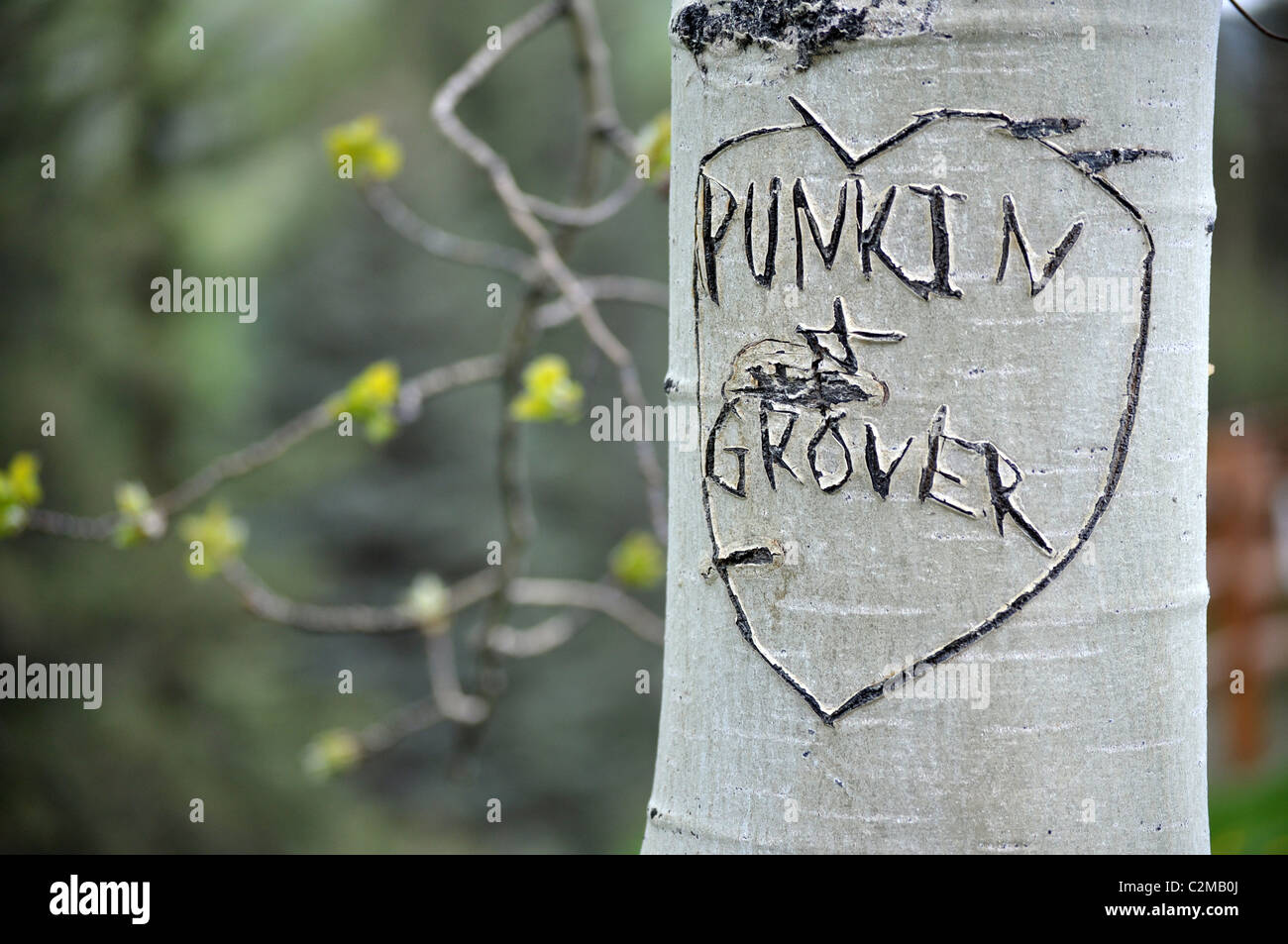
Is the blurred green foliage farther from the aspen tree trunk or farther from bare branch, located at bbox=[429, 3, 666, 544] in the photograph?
the aspen tree trunk

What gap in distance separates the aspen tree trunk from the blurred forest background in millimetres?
2149

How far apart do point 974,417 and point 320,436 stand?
5150mm

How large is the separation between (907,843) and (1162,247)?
478 millimetres

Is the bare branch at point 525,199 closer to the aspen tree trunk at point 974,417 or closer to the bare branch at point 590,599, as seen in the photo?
the bare branch at point 590,599

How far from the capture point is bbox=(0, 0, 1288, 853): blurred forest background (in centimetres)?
393

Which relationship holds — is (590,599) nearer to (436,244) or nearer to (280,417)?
(436,244)

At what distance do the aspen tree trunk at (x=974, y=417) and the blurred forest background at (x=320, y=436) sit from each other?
84.6 inches

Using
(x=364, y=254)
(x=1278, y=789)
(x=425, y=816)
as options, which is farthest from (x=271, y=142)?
(x=1278, y=789)

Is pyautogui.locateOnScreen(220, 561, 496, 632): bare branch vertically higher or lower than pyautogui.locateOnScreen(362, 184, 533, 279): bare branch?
lower

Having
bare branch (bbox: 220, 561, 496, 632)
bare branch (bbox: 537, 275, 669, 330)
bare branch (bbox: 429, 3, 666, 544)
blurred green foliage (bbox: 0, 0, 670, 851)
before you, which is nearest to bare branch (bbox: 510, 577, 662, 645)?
bare branch (bbox: 220, 561, 496, 632)

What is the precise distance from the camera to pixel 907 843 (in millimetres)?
845

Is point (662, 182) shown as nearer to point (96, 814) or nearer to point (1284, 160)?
point (96, 814)

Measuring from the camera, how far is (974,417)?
83 cm

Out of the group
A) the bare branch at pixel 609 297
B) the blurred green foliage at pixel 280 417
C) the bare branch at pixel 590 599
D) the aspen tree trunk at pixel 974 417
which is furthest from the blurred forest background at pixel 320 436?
the aspen tree trunk at pixel 974 417
